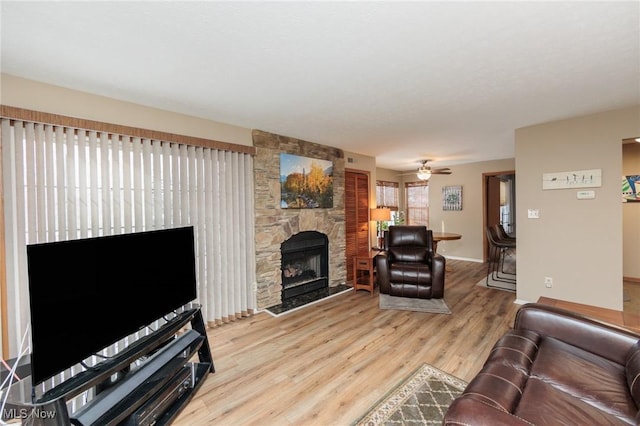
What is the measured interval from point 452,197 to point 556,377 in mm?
5806

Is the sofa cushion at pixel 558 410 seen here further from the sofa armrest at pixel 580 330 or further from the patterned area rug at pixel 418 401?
the patterned area rug at pixel 418 401

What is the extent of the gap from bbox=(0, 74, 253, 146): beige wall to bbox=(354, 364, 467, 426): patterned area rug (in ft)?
9.97

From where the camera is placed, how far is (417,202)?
24.5 feet

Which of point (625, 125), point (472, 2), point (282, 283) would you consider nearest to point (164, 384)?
point (282, 283)

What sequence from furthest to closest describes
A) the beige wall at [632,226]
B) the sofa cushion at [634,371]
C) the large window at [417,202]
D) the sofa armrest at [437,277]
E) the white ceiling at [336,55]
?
1. the large window at [417,202]
2. the beige wall at [632,226]
3. the sofa armrest at [437,277]
4. the white ceiling at [336,55]
5. the sofa cushion at [634,371]

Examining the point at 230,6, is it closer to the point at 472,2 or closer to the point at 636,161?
the point at 472,2

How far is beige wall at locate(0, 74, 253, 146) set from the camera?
1.99 m

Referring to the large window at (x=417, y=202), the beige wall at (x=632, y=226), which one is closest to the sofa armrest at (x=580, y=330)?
the beige wall at (x=632, y=226)

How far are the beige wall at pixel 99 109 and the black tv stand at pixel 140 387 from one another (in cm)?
190

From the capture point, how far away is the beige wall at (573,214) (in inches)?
116

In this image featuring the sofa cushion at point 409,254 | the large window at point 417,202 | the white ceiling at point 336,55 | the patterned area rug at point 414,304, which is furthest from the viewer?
the large window at point 417,202

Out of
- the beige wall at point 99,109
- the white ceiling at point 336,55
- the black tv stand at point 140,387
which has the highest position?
the white ceiling at point 336,55

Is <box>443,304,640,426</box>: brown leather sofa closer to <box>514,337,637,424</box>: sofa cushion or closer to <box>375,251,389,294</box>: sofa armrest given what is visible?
<box>514,337,637,424</box>: sofa cushion

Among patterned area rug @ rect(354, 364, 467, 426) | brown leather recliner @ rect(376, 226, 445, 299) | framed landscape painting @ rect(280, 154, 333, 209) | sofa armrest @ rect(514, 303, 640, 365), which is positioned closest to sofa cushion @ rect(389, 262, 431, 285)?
brown leather recliner @ rect(376, 226, 445, 299)
